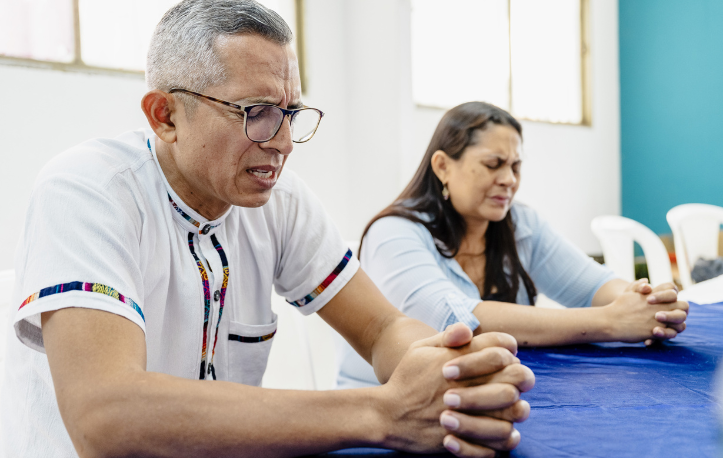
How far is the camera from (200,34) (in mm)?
1007

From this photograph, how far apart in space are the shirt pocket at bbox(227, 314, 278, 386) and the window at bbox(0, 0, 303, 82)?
6.03ft

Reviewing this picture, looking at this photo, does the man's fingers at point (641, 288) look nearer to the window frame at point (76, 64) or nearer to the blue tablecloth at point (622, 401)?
the blue tablecloth at point (622, 401)

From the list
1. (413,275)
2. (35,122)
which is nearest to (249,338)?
(413,275)

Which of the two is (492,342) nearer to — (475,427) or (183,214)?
(475,427)

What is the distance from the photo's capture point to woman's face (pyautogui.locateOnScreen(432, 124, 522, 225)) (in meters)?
1.95

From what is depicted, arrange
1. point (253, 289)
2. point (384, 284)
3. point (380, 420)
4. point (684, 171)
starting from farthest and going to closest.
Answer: point (684, 171) < point (384, 284) < point (253, 289) < point (380, 420)

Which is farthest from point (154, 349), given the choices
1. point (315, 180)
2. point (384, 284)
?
point (315, 180)

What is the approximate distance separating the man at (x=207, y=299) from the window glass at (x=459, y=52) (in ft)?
11.1

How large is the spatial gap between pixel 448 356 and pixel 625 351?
66 centimetres

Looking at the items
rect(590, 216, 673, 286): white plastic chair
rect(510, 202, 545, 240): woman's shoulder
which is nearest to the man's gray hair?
rect(510, 202, 545, 240): woman's shoulder

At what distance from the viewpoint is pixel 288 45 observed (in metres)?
1.08

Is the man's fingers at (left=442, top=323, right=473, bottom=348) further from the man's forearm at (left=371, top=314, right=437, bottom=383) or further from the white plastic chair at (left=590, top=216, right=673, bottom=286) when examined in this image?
the white plastic chair at (left=590, top=216, right=673, bottom=286)

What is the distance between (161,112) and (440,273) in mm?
913

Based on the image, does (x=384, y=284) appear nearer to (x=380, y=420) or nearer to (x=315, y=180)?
(x=380, y=420)
